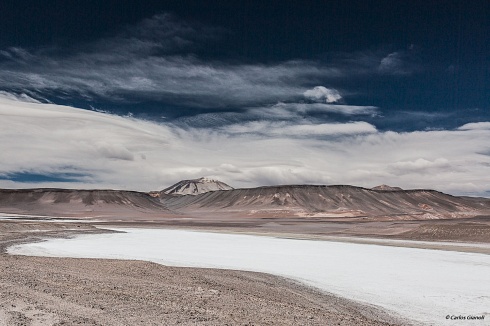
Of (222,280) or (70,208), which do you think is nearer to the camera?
(222,280)

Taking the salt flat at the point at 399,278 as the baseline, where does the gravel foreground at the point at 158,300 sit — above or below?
above

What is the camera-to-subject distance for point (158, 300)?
1210cm

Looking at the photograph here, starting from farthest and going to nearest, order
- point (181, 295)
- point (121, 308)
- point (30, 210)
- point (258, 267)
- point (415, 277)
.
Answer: point (30, 210) < point (258, 267) < point (415, 277) < point (181, 295) < point (121, 308)

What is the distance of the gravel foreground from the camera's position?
→ 10.1 m

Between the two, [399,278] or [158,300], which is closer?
[158,300]

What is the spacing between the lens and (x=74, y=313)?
10.1 m

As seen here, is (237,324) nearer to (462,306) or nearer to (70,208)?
(462,306)

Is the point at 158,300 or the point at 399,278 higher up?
the point at 158,300

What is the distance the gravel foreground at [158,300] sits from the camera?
10.1 meters

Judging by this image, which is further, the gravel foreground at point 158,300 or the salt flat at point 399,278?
the salt flat at point 399,278

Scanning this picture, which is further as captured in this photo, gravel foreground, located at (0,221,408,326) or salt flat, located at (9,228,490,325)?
salt flat, located at (9,228,490,325)

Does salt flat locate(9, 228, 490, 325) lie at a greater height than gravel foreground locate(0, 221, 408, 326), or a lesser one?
lesser

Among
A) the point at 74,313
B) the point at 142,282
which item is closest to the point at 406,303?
the point at 142,282

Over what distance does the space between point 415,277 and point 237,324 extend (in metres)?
13.0
